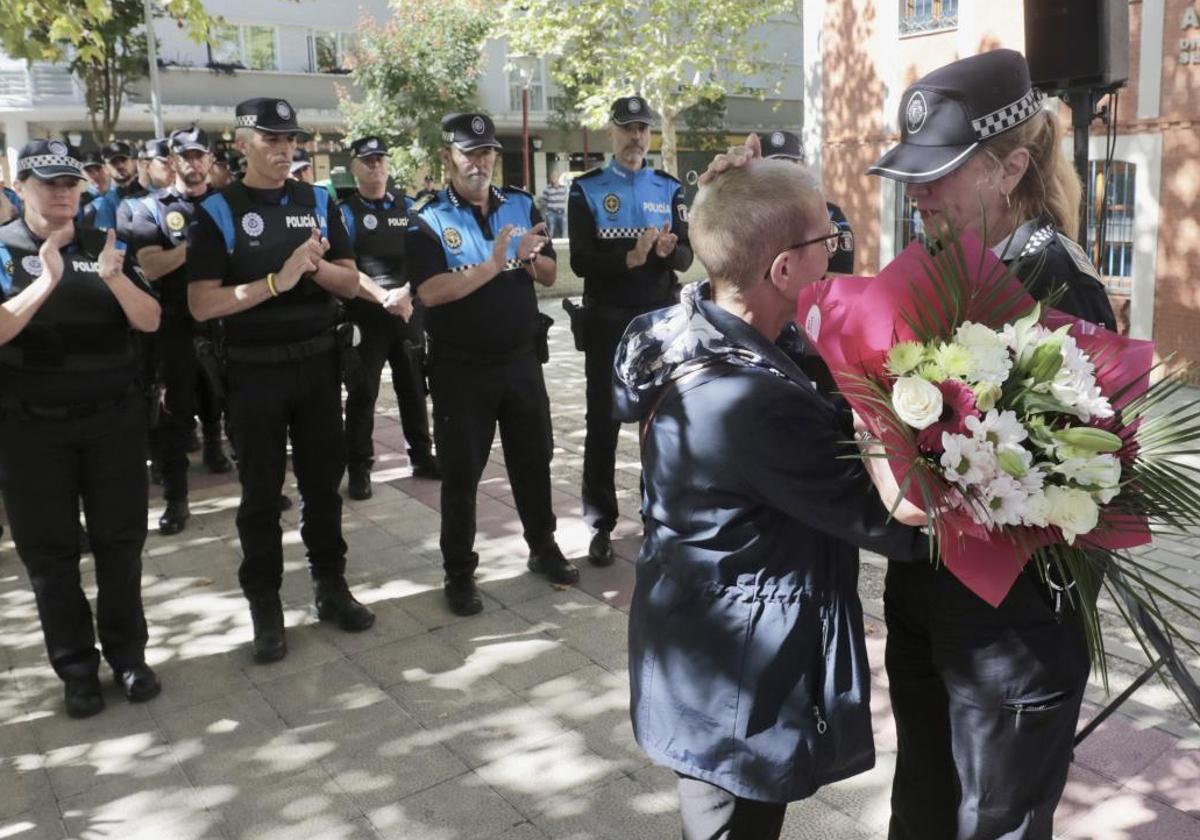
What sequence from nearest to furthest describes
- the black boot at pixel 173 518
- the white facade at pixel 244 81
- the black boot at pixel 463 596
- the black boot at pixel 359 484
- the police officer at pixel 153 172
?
the black boot at pixel 463 596, the black boot at pixel 173 518, the black boot at pixel 359 484, the police officer at pixel 153 172, the white facade at pixel 244 81

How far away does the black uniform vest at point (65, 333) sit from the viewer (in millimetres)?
4105

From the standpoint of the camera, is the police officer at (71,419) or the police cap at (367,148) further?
the police cap at (367,148)

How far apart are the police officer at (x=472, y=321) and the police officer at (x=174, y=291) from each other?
2.38 meters

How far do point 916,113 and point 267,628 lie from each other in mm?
3626

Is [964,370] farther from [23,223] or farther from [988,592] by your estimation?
[23,223]

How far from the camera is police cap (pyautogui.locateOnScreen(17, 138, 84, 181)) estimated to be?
4055 mm

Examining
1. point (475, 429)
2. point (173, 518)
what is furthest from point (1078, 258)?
point (173, 518)

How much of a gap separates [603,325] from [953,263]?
152 inches

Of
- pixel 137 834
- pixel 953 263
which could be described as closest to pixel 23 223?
pixel 137 834

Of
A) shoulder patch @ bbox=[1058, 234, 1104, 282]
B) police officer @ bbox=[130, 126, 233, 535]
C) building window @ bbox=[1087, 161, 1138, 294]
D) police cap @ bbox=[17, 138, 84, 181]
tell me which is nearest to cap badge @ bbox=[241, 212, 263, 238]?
police cap @ bbox=[17, 138, 84, 181]

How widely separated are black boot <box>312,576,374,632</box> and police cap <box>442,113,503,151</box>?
84.2 inches

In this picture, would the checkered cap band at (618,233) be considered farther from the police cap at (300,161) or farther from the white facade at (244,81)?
the white facade at (244,81)

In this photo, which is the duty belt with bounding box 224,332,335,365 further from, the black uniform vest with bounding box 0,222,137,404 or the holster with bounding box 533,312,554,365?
the holster with bounding box 533,312,554,365

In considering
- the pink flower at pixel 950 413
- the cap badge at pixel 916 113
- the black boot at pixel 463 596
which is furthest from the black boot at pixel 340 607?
the pink flower at pixel 950 413
